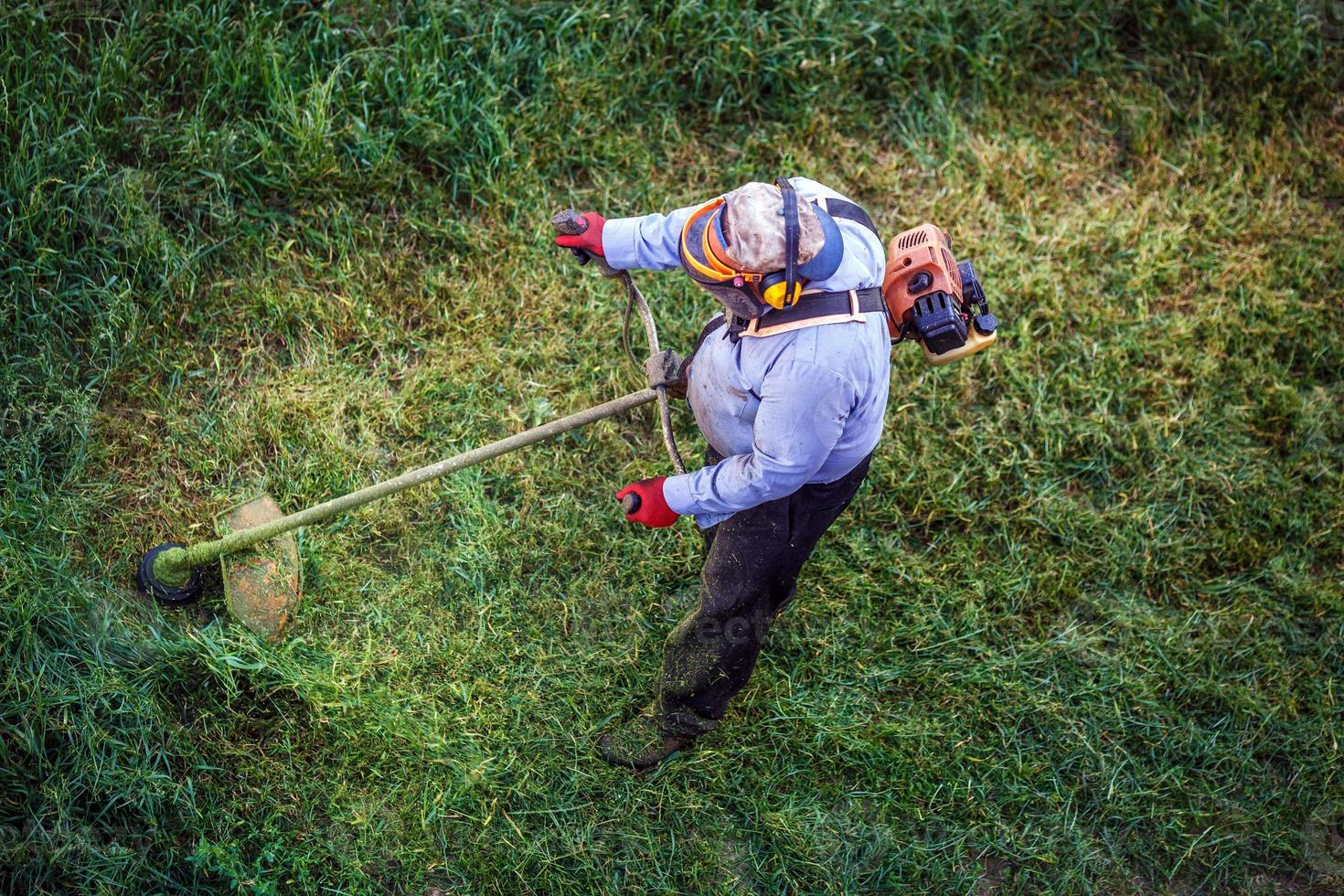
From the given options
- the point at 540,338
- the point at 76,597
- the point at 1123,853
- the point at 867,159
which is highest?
the point at 867,159

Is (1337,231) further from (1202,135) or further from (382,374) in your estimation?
(382,374)

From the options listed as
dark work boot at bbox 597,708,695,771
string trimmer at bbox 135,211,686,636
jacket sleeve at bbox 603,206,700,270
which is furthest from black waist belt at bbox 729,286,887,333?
dark work boot at bbox 597,708,695,771

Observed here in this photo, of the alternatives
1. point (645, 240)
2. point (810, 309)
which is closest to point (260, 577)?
point (645, 240)

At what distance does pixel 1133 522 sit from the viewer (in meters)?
4.46

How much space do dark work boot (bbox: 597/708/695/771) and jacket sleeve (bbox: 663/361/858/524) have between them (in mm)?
1222

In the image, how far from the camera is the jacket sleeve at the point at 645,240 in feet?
10.9

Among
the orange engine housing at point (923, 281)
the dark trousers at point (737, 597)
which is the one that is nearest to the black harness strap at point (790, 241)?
the orange engine housing at point (923, 281)

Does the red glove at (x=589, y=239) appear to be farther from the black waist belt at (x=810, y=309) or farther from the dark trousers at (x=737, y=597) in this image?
the dark trousers at (x=737, y=597)

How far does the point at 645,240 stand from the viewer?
11.0 ft

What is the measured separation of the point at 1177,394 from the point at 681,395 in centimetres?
246

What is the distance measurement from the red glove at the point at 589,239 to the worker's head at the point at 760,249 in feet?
2.07

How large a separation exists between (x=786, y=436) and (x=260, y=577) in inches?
84.6

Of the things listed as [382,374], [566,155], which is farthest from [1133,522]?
[382,374]

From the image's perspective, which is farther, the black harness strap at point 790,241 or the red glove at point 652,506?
the red glove at point 652,506
